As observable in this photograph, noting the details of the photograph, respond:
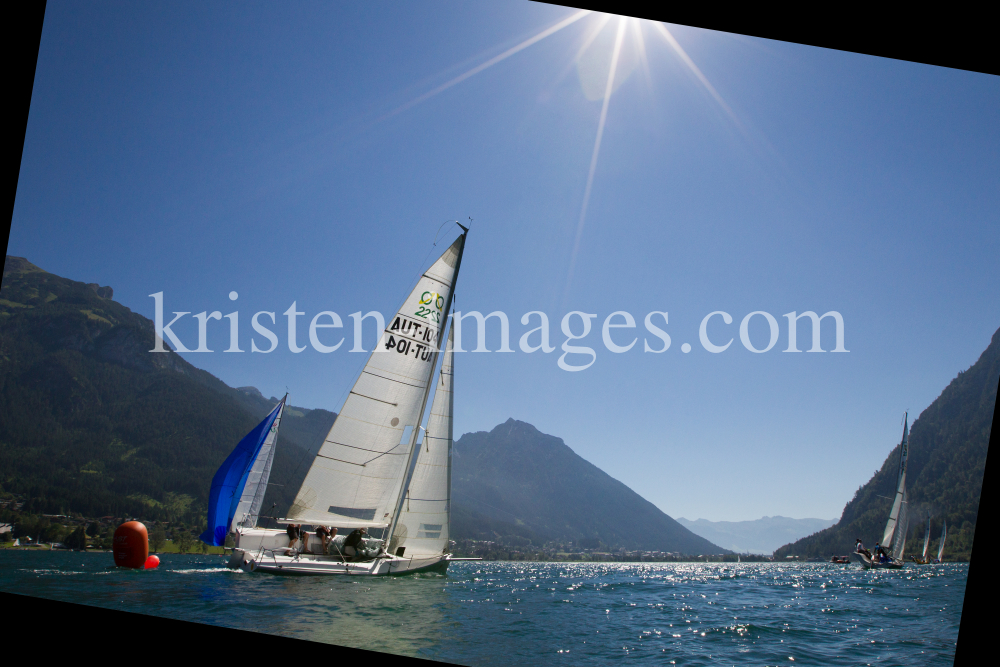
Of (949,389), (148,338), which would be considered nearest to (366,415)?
(148,338)

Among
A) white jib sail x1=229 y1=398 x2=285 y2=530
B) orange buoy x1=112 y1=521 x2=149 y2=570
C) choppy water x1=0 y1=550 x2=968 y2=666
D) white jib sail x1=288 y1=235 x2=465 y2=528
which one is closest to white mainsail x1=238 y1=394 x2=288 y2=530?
white jib sail x1=229 y1=398 x2=285 y2=530

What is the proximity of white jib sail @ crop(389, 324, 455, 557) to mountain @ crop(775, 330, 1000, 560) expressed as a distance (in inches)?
4685

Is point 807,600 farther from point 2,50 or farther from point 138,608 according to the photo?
point 2,50

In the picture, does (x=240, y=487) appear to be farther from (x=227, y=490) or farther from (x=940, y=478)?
(x=940, y=478)

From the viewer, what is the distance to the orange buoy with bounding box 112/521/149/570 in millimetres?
19531

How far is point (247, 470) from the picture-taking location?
81.6 ft

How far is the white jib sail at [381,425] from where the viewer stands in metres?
17.7

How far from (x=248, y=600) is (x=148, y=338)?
192 m

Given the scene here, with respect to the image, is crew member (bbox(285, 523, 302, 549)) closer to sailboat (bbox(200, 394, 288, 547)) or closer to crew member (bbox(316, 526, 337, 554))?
crew member (bbox(316, 526, 337, 554))

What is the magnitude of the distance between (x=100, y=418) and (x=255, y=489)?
469ft

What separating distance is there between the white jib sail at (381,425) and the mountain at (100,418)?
81811 millimetres

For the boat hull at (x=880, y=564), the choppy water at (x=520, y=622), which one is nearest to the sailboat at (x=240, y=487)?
the choppy water at (x=520, y=622)

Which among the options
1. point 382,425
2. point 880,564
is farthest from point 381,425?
point 880,564

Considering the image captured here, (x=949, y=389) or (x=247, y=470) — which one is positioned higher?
(x=949, y=389)
